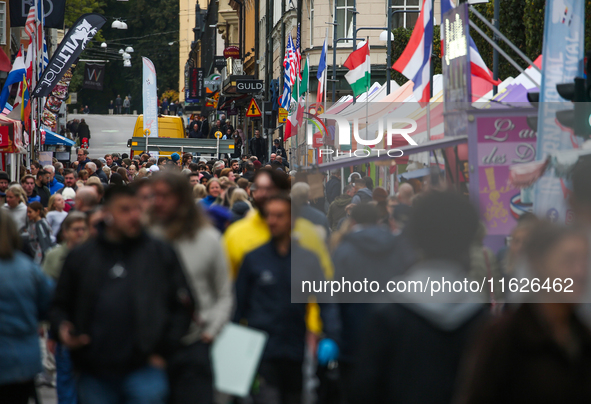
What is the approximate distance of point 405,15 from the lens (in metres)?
34.2

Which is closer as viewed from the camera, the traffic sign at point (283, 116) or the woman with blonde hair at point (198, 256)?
the woman with blonde hair at point (198, 256)

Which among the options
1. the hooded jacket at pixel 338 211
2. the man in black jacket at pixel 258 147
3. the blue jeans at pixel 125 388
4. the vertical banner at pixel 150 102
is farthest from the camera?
the vertical banner at pixel 150 102

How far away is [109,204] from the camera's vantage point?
15.3 feet

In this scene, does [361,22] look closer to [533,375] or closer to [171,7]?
[533,375]

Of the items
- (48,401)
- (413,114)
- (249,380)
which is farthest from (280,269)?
(413,114)

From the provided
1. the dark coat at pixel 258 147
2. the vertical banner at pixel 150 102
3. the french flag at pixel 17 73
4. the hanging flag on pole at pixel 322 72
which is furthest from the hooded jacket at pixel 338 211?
the vertical banner at pixel 150 102

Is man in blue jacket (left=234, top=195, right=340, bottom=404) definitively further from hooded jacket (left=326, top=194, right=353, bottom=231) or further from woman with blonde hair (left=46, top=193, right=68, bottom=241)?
hooded jacket (left=326, top=194, right=353, bottom=231)

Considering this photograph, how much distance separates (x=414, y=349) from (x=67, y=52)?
65.3 ft

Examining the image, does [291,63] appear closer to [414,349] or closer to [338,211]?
[338,211]

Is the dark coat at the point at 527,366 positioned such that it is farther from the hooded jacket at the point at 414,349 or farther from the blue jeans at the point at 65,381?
the blue jeans at the point at 65,381

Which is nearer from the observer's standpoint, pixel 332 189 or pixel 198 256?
pixel 198 256

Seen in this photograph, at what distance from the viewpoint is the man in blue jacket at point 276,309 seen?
5133mm

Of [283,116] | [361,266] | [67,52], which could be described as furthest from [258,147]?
[361,266]

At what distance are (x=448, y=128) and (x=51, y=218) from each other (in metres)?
4.45
